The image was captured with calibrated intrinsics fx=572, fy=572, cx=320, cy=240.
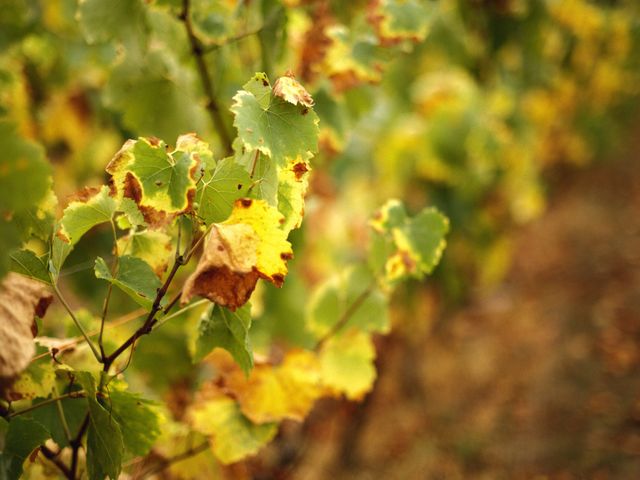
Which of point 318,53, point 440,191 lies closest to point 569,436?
point 440,191

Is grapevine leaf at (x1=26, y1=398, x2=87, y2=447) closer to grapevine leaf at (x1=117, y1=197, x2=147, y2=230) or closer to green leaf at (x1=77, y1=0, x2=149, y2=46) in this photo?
grapevine leaf at (x1=117, y1=197, x2=147, y2=230)

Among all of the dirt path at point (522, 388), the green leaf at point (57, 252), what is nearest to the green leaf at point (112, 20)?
the green leaf at point (57, 252)

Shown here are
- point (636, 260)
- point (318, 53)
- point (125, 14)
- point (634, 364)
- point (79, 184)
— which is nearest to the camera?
point (125, 14)

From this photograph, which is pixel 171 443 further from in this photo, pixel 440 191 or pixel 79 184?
pixel 440 191

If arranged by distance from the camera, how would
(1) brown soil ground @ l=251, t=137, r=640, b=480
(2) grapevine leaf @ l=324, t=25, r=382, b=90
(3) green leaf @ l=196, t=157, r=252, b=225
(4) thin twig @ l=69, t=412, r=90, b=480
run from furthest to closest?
(1) brown soil ground @ l=251, t=137, r=640, b=480, (2) grapevine leaf @ l=324, t=25, r=382, b=90, (4) thin twig @ l=69, t=412, r=90, b=480, (3) green leaf @ l=196, t=157, r=252, b=225

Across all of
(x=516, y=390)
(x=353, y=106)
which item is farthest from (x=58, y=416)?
(x=516, y=390)

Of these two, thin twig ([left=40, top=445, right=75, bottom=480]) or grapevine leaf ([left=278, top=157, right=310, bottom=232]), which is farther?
thin twig ([left=40, top=445, right=75, bottom=480])

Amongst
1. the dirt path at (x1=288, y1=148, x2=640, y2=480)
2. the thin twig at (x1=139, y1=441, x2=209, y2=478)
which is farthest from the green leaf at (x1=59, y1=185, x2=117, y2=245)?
the dirt path at (x1=288, y1=148, x2=640, y2=480)
